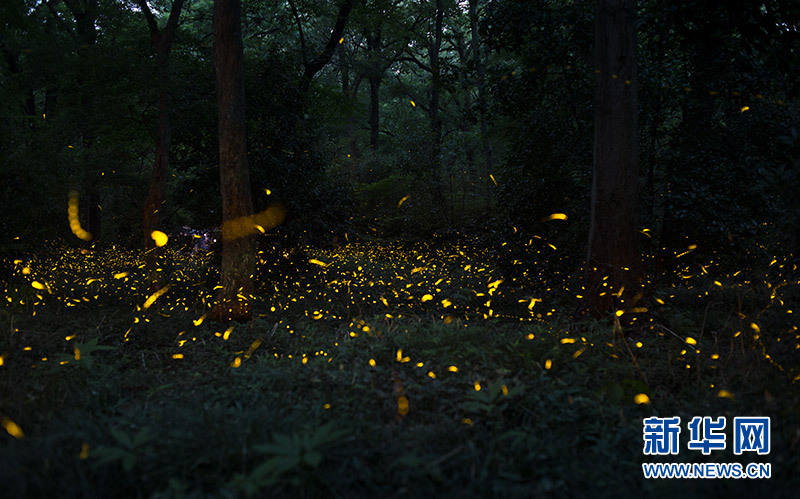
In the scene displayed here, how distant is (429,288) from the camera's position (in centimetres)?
1138

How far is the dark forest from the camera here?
142 inches

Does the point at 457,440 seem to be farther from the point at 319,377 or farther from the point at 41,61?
the point at 41,61

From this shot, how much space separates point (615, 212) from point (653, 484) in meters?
4.38

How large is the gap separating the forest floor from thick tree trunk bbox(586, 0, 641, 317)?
65 centimetres

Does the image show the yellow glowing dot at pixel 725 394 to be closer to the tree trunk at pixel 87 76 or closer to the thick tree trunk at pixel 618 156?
the thick tree trunk at pixel 618 156

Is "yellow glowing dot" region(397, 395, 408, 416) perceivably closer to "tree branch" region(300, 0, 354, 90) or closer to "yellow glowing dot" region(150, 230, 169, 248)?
"yellow glowing dot" region(150, 230, 169, 248)

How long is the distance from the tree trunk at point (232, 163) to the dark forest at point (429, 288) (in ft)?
0.15

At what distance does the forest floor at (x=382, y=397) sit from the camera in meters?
3.34

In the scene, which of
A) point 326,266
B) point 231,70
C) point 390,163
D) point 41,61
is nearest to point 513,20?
point 231,70

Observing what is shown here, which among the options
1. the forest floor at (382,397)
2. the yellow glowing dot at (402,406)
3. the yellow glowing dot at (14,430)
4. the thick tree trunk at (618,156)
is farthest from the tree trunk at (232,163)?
the thick tree trunk at (618,156)

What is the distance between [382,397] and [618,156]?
4.86 meters

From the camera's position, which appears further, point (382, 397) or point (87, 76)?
point (87, 76)

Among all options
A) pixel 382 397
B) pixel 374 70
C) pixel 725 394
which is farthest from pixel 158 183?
pixel 374 70

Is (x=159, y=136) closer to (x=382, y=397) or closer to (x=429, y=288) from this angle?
(x=429, y=288)
